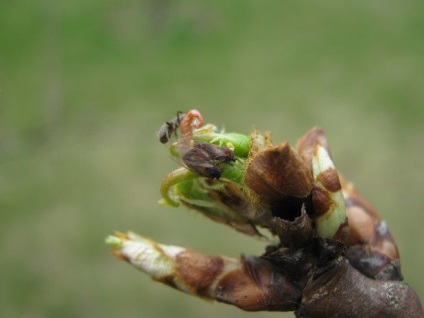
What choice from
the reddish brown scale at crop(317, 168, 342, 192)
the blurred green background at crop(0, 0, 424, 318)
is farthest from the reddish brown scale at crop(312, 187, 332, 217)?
the blurred green background at crop(0, 0, 424, 318)

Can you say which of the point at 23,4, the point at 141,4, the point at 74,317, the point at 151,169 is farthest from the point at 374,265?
the point at 23,4

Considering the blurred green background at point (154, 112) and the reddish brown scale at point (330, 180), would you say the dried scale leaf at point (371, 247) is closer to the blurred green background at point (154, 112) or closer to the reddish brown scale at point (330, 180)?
the reddish brown scale at point (330, 180)

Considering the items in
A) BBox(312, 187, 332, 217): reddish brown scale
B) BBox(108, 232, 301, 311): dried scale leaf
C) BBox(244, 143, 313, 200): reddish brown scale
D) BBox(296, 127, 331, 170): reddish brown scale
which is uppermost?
BBox(296, 127, 331, 170): reddish brown scale

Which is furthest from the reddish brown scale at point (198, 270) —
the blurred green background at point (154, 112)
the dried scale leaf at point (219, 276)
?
the blurred green background at point (154, 112)

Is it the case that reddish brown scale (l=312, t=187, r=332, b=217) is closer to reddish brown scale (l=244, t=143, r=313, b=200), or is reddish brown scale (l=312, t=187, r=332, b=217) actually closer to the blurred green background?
reddish brown scale (l=244, t=143, r=313, b=200)

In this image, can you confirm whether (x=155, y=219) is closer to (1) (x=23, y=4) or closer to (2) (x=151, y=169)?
(2) (x=151, y=169)

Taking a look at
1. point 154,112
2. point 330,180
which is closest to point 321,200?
point 330,180

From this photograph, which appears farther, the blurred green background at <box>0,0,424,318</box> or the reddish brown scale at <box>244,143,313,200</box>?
the blurred green background at <box>0,0,424,318</box>
